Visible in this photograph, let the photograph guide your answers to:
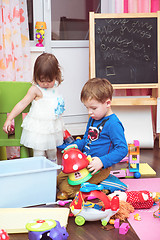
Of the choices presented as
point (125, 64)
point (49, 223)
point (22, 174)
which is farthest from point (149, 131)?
point (49, 223)

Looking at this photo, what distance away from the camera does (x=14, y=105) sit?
79.8 inches

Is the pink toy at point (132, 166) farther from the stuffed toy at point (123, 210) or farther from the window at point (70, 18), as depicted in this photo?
Answer: the window at point (70, 18)

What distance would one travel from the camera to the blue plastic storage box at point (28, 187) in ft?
5.42

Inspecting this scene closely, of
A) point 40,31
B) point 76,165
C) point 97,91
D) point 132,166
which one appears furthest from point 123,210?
A: point 40,31

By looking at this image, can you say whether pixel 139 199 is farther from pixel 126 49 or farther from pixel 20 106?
pixel 126 49

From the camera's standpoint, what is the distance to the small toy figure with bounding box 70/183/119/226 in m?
1.50

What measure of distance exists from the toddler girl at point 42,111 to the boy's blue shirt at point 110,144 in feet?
0.78

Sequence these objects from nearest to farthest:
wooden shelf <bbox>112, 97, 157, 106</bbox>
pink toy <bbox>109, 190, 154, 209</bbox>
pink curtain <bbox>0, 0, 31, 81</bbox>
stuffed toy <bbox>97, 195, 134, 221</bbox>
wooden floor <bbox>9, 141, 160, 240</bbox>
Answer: wooden floor <bbox>9, 141, 160, 240</bbox> < stuffed toy <bbox>97, 195, 134, 221</bbox> < pink toy <bbox>109, 190, 154, 209</bbox> < pink curtain <bbox>0, 0, 31, 81</bbox> < wooden shelf <bbox>112, 97, 157, 106</bbox>

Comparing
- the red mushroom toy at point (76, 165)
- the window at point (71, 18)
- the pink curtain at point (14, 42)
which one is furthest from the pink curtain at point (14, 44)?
the red mushroom toy at point (76, 165)

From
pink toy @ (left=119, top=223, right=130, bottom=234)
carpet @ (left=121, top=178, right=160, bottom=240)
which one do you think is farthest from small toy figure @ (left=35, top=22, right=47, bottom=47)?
pink toy @ (left=119, top=223, right=130, bottom=234)

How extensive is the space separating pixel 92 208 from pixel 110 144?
45cm

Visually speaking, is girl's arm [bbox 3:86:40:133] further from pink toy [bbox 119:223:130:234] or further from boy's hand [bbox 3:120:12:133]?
pink toy [bbox 119:223:130:234]

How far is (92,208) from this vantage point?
1501 millimetres

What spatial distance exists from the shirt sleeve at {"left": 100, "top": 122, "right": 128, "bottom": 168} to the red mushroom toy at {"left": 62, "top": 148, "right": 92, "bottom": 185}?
9cm
